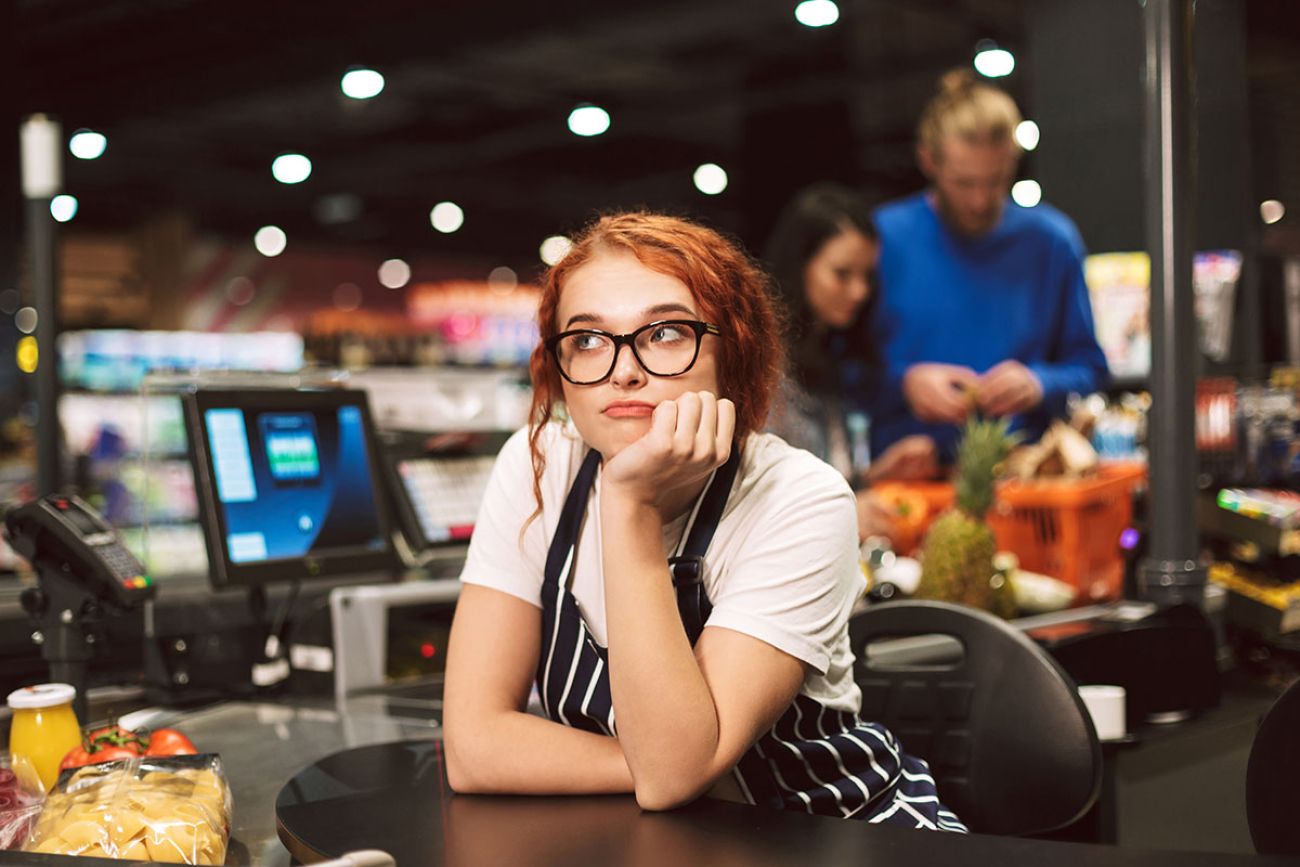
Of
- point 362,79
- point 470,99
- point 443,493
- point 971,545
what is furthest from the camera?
point 470,99

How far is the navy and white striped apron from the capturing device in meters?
1.67

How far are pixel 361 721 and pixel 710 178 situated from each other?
1410 cm

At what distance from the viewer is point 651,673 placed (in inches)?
57.7

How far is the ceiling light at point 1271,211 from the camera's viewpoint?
4898 millimetres

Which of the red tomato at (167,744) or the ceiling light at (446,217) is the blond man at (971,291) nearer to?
the red tomato at (167,744)

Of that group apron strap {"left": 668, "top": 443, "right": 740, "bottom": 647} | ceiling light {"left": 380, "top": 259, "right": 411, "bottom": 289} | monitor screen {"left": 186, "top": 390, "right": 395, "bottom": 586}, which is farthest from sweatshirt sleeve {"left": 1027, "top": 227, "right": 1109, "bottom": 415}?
ceiling light {"left": 380, "top": 259, "right": 411, "bottom": 289}

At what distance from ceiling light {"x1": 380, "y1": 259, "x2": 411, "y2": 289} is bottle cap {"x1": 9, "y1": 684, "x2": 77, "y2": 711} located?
714 inches

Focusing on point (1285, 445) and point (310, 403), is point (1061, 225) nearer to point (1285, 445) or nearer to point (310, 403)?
point (1285, 445)

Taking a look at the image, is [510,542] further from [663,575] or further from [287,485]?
[287,485]

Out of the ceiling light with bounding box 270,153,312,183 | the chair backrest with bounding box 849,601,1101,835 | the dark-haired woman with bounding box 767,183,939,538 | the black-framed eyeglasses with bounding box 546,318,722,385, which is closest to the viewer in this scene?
the black-framed eyeglasses with bounding box 546,318,722,385

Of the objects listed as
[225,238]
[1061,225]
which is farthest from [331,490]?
[225,238]

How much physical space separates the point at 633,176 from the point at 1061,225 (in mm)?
12530

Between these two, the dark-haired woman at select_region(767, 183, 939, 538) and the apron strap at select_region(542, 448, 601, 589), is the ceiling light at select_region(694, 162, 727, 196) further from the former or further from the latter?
the apron strap at select_region(542, 448, 601, 589)

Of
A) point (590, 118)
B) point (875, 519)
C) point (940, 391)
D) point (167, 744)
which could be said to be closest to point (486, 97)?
point (590, 118)
